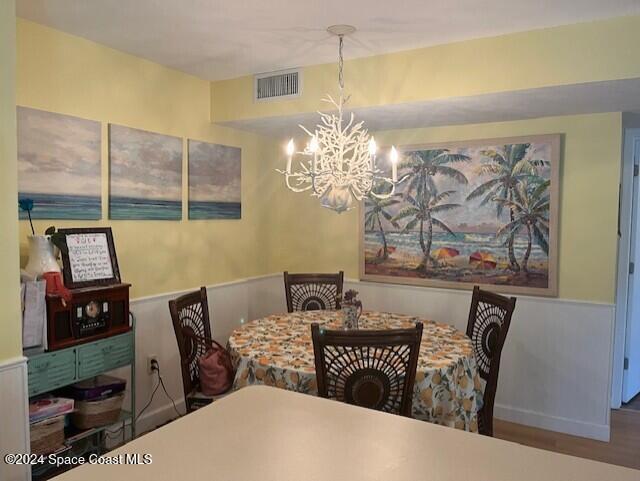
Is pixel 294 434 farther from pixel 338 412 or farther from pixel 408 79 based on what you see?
→ pixel 408 79

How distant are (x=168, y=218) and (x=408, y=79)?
1.82 m

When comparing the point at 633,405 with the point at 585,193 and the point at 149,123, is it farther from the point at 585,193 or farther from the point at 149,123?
the point at 149,123

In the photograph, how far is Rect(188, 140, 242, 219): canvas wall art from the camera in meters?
3.55

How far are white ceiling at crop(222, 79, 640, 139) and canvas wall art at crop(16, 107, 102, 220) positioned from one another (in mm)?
1132

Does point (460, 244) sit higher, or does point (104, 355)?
point (460, 244)

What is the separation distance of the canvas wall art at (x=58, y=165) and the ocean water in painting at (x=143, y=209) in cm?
11

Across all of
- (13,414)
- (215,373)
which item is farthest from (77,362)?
(215,373)

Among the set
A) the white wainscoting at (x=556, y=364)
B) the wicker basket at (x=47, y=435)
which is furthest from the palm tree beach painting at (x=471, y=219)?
the wicker basket at (x=47, y=435)

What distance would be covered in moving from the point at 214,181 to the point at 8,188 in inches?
74.2

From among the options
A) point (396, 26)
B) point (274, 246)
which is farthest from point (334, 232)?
point (396, 26)

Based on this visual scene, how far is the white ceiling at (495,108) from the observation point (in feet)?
8.54

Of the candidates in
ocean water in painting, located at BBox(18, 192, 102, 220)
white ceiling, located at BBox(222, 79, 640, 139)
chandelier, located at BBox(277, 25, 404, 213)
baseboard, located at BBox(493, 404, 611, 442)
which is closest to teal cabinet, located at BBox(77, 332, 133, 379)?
ocean water in painting, located at BBox(18, 192, 102, 220)

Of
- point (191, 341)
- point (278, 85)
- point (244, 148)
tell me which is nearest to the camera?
point (191, 341)

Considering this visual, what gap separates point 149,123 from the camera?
3188 millimetres
